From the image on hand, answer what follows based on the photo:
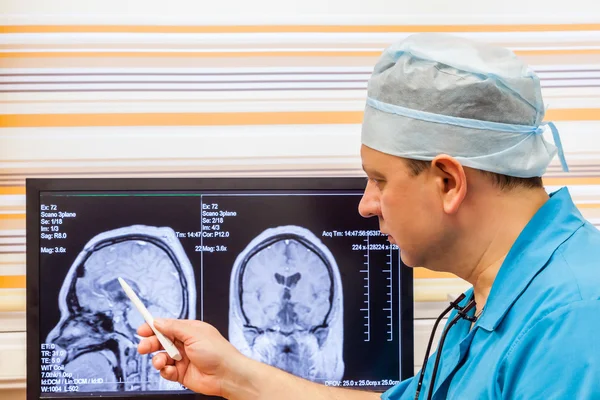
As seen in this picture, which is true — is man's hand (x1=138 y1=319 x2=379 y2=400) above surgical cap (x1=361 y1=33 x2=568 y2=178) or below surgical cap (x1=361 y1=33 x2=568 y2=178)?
below

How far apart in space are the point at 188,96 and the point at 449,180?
83 centimetres

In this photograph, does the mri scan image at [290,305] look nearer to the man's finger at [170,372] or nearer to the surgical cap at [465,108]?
the man's finger at [170,372]

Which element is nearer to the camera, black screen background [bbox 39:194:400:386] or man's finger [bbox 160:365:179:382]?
man's finger [bbox 160:365:179:382]

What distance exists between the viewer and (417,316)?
1727 mm

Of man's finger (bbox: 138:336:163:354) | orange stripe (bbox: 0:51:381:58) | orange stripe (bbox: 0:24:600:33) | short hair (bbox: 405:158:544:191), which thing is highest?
orange stripe (bbox: 0:24:600:33)

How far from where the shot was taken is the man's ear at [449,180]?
1.00 metres

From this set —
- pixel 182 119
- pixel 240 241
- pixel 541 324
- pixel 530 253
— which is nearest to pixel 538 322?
pixel 541 324

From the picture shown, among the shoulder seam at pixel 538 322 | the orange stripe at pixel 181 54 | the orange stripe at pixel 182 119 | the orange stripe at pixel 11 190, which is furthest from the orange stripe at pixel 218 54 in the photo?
the shoulder seam at pixel 538 322

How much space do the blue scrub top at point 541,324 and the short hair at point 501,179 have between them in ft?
0.14

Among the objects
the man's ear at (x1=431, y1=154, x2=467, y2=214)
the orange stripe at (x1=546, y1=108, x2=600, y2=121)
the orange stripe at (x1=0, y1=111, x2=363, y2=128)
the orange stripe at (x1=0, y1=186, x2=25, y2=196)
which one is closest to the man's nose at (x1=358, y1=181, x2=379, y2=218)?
the man's ear at (x1=431, y1=154, x2=467, y2=214)

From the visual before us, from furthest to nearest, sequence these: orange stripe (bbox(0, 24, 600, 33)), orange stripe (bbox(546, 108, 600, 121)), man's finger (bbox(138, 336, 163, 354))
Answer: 1. orange stripe (bbox(546, 108, 600, 121))
2. orange stripe (bbox(0, 24, 600, 33))
3. man's finger (bbox(138, 336, 163, 354))

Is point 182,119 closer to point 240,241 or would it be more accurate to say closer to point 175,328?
point 240,241

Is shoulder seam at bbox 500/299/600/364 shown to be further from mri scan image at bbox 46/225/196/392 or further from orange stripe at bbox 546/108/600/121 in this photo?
orange stripe at bbox 546/108/600/121

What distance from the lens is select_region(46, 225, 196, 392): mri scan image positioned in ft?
4.81
